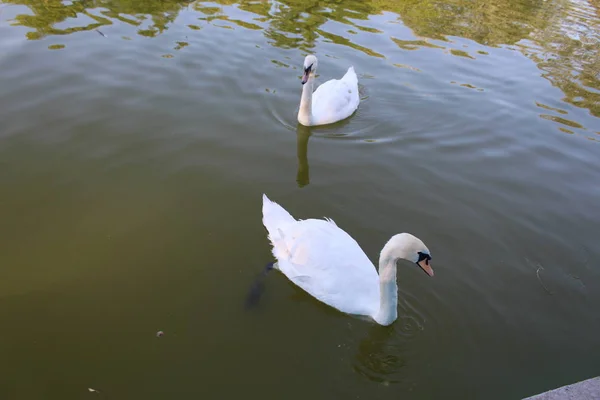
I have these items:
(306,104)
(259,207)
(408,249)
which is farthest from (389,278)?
(306,104)

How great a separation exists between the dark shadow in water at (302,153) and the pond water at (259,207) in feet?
0.14

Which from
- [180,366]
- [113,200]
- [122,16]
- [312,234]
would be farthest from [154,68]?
[180,366]

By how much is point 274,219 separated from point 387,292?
162 cm

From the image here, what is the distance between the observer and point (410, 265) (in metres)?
5.70

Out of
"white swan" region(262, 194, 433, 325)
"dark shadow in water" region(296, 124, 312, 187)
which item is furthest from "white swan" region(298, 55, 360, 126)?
"white swan" region(262, 194, 433, 325)

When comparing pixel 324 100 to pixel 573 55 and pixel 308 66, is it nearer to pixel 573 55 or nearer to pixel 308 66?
pixel 308 66

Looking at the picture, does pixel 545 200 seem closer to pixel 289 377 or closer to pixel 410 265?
pixel 410 265

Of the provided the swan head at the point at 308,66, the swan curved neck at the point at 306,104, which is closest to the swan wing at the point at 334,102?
the swan curved neck at the point at 306,104

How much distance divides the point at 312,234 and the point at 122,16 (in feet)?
31.2

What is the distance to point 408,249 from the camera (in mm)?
4578

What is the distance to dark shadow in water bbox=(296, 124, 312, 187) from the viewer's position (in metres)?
7.03

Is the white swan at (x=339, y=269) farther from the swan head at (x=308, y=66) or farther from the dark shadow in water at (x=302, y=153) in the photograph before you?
the swan head at (x=308, y=66)

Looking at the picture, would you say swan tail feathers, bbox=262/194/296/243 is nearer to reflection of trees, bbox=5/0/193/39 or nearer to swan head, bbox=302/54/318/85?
swan head, bbox=302/54/318/85

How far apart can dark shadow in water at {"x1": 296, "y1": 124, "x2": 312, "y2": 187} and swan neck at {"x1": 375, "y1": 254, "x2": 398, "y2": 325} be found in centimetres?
246
